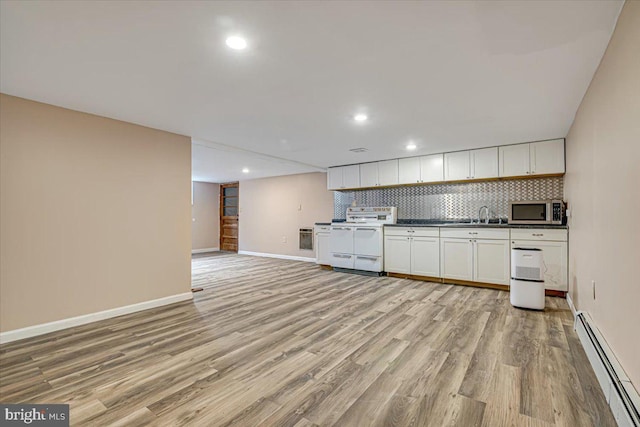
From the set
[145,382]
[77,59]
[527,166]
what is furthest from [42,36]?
[527,166]

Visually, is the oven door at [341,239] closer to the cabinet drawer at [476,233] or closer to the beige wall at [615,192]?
the cabinet drawer at [476,233]

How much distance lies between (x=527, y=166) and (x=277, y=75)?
13.2 feet

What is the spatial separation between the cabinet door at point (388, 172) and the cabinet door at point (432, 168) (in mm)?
500

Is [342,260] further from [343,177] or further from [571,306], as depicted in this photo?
[571,306]

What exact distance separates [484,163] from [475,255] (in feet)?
4.88

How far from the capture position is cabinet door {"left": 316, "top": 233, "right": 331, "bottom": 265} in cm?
626

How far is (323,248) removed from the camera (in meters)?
6.33

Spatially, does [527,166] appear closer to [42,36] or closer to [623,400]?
[623,400]

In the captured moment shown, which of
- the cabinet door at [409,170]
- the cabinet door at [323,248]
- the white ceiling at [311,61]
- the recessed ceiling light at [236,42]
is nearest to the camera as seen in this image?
the white ceiling at [311,61]

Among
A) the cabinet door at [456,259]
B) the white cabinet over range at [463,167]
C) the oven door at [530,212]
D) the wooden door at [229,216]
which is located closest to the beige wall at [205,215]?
the wooden door at [229,216]

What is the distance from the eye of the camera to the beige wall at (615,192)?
1.46 meters

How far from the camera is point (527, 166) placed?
4344 mm

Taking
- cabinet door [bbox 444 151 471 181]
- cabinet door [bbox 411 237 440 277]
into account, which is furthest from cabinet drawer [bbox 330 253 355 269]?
cabinet door [bbox 444 151 471 181]

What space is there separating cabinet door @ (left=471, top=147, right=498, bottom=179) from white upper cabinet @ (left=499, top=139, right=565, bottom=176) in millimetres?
84
